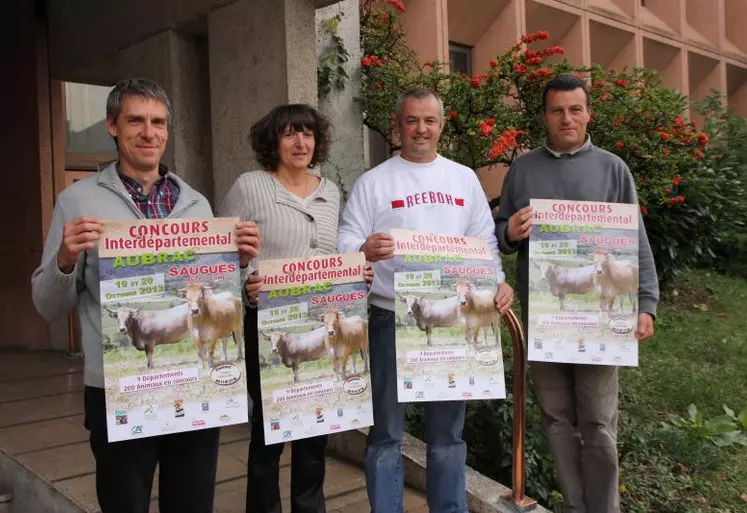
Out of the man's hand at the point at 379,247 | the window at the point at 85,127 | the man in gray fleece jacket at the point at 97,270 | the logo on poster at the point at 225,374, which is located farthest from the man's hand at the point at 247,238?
the window at the point at 85,127

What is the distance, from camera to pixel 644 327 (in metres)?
3.01

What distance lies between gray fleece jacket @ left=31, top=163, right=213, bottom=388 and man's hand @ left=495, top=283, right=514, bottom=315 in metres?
1.41

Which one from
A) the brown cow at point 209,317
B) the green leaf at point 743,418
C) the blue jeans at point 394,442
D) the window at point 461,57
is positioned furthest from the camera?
the window at point 461,57

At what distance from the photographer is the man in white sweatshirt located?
2803 mm

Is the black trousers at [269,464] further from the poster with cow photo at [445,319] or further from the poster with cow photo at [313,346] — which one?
the poster with cow photo at [445,319]

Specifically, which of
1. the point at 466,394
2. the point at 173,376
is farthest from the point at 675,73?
the point at 173,376

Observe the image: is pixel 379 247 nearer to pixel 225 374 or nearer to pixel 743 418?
pixel 225 374

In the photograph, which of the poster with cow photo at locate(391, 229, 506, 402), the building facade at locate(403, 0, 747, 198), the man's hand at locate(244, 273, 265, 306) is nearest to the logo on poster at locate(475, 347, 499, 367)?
the poster with cow photo at locate(391, 229, 506, 402)

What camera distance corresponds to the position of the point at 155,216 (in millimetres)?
2273

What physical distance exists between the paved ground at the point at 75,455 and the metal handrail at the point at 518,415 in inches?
19.4

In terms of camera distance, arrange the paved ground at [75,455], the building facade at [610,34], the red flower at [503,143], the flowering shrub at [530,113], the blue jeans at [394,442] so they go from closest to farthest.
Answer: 1. the blue jeans at [394,442]
2. the paved ground at [75,455]
3. the red flower at [503,143]
4. the flowering shrub at [530,113]
5. the building facade at [610,34]

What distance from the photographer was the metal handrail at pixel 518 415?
3.17 m

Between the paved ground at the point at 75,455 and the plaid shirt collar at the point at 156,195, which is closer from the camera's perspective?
the plaid shirt collar at the point at 156,195

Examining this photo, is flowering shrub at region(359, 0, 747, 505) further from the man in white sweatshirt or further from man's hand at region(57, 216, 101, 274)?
man's hand at region(57, 216, 101, 274)
